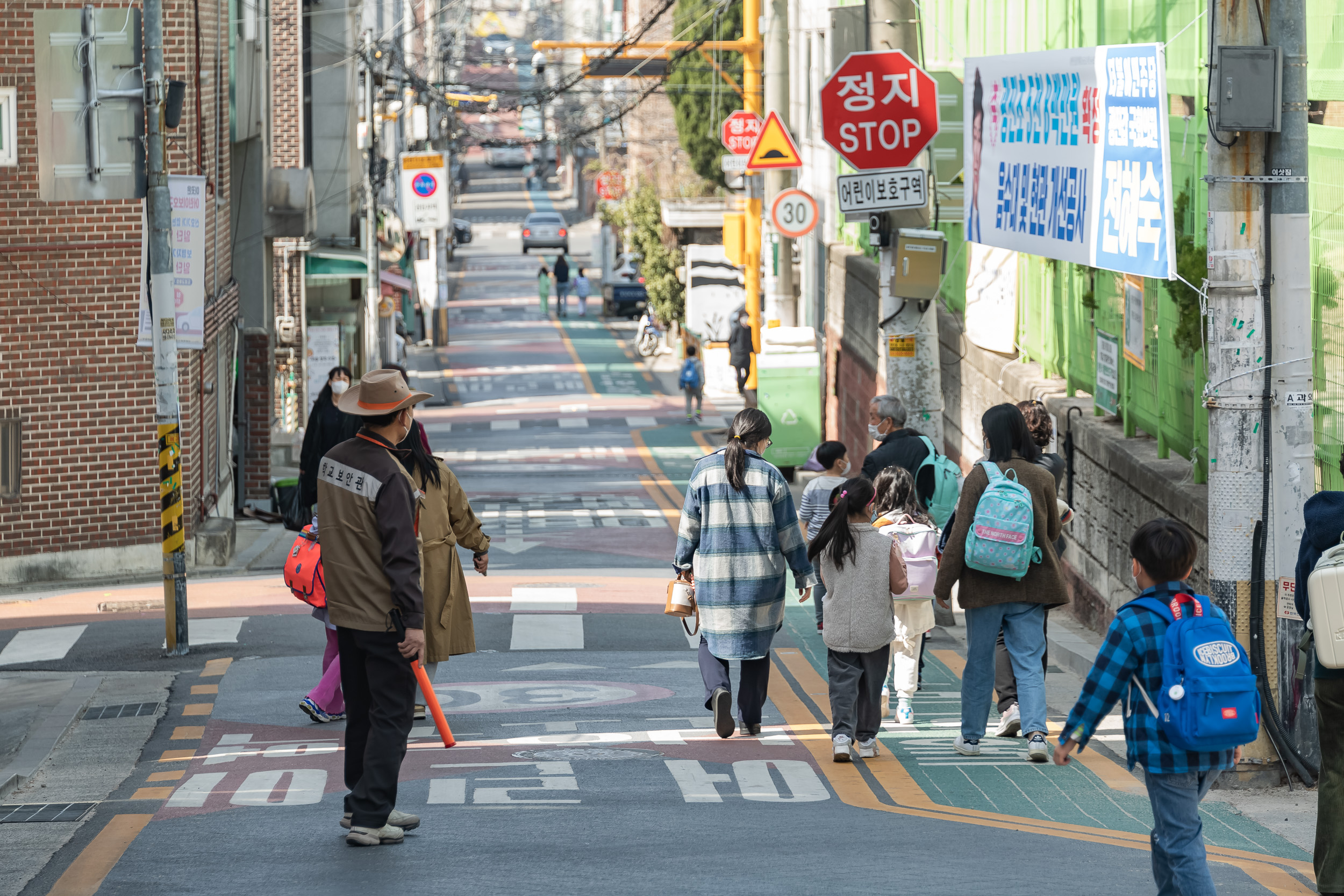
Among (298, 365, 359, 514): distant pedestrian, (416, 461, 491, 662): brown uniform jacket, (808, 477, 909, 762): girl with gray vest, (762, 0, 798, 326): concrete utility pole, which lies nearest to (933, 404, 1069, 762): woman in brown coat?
(808, 477, 909, 762): girl with gray vest

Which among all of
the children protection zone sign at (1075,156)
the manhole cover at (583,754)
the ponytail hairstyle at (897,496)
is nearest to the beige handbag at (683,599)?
the manhole cover at (583,754)

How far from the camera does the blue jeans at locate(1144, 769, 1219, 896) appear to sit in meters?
5.91

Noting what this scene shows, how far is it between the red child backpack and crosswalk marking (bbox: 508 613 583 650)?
11.3 feet

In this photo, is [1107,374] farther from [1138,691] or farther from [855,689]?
[1138,691]

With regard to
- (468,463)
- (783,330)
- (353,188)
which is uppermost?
(353,188)

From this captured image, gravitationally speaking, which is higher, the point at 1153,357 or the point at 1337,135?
the point at 1337,135

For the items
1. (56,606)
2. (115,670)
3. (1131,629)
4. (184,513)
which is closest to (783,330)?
(184,513)

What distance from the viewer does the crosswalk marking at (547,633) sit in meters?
13.2

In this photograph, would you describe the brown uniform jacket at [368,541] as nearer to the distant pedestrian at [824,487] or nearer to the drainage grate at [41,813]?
the drainage grate at [41,813]

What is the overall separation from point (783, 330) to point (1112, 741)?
607 inches

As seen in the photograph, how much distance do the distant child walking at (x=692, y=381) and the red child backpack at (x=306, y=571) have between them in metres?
22.8

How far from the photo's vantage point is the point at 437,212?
132ft

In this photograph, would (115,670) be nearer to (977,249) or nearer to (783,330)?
(977,249)

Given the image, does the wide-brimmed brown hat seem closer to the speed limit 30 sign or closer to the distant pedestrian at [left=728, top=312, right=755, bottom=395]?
the speed limit 30 sign
